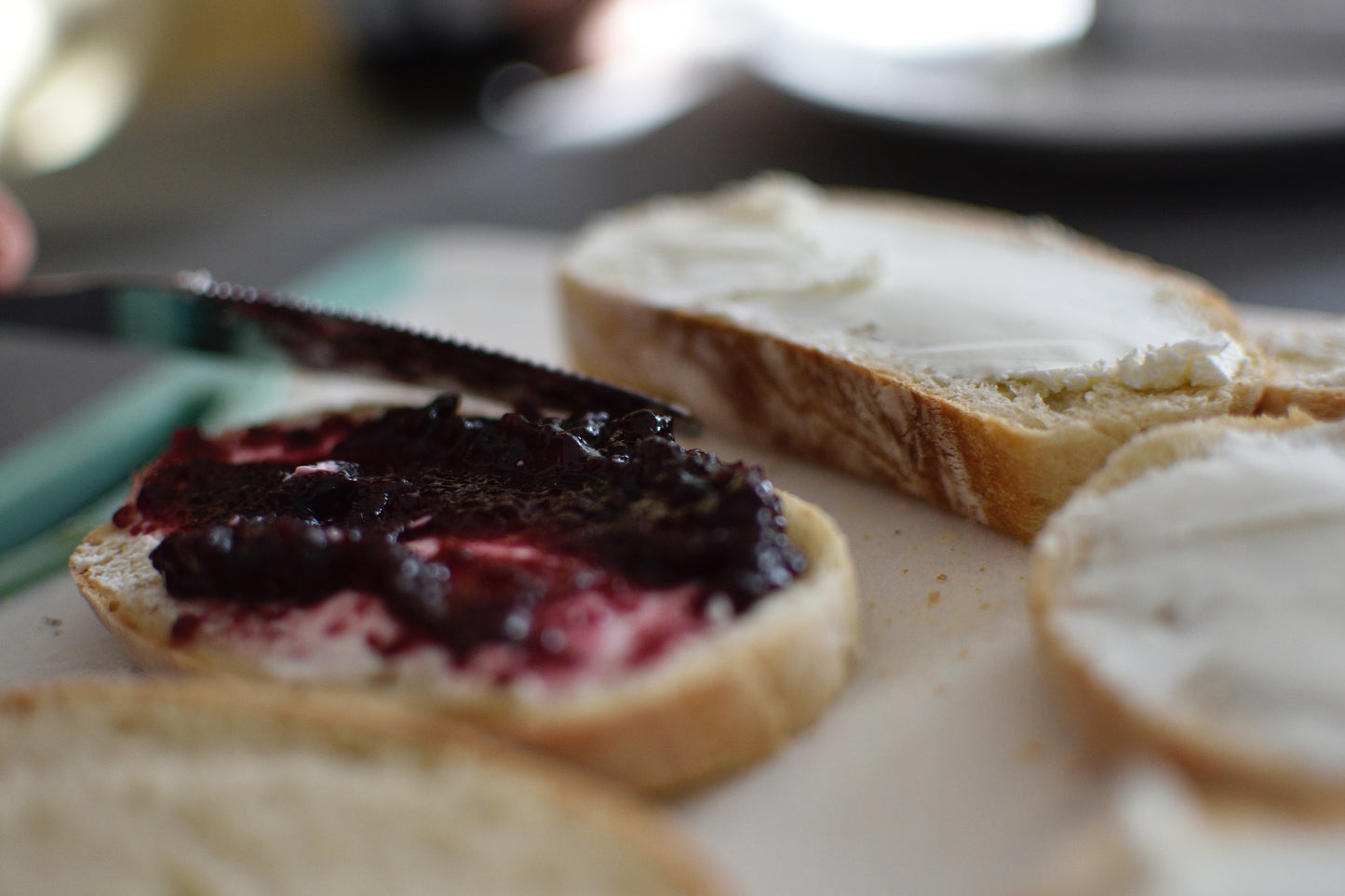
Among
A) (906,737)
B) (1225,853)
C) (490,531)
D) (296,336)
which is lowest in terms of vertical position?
(906,737)

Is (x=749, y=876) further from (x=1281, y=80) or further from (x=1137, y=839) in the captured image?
(x=1281, y=80)

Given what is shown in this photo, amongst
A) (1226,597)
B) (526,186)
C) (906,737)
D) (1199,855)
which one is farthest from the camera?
(526,186)

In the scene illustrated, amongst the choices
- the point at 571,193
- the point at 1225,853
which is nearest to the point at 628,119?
the point at 571,193

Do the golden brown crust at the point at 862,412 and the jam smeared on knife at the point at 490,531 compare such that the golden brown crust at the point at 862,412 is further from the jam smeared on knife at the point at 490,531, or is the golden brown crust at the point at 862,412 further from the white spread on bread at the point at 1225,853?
the white spread on bread at the point at 1225,853

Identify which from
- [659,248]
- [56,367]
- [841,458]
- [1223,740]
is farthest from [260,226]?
[1223,740]

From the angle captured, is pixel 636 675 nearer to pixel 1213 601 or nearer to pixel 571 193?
pixel 1213 601

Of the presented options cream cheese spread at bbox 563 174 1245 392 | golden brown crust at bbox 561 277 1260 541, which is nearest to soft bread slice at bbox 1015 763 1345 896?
golden brown crust at bbox 561 277 1260 541

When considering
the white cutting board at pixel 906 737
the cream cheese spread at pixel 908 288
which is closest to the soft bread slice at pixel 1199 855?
the white cutting board at pixel 906 737
